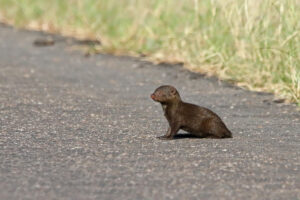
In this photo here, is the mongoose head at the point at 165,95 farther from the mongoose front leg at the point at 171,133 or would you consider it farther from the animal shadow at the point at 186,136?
the animal shadow at the point at 186,136

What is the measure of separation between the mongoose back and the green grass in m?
1.98

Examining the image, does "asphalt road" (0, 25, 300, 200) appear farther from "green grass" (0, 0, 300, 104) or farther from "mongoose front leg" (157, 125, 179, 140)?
"green grass" (0, 0, 300, 104)

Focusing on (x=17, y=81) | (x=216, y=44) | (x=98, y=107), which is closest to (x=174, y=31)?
(x=216, y=44)

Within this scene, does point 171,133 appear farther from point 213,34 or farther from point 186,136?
point 213,34

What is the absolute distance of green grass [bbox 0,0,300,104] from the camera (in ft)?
31.9

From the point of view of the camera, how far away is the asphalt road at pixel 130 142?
5484mm

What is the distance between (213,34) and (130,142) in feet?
14.2

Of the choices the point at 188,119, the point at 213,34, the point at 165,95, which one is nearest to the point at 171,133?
the point at 188,119

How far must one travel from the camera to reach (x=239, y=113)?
889cm

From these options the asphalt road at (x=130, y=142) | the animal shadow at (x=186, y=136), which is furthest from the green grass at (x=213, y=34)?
the animal shadow at (x=186, y=136)

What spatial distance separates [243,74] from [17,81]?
2.78m

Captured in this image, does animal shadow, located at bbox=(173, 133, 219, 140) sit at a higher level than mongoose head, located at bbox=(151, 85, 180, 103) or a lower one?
lower

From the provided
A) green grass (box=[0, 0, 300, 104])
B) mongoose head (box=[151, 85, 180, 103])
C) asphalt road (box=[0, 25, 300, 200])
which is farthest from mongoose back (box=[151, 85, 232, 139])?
green grass (box=[0, 0, 300, 104])

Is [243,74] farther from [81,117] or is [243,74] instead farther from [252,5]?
[81,117]
